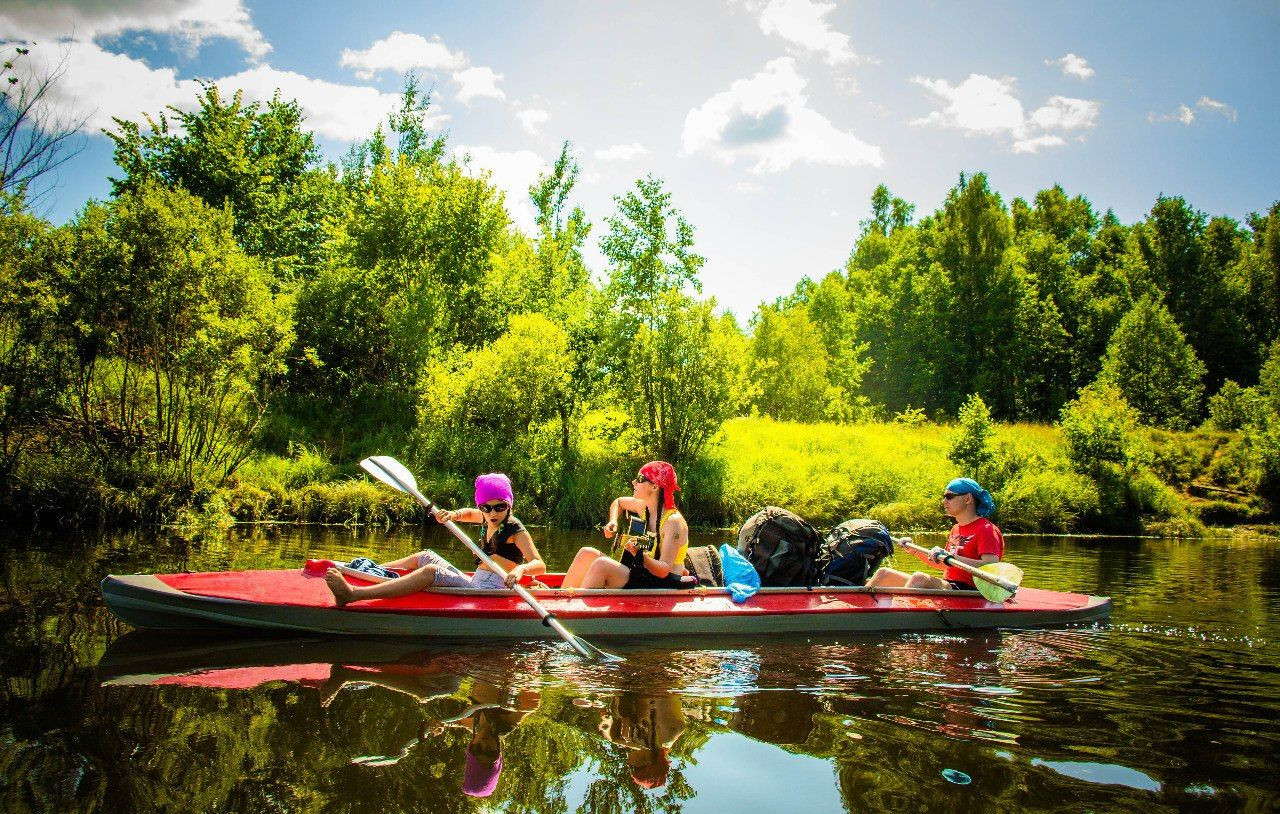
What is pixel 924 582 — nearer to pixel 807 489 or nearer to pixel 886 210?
pixel 807 489

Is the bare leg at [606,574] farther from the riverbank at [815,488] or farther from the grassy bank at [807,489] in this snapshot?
the grassy bank at [807,489]

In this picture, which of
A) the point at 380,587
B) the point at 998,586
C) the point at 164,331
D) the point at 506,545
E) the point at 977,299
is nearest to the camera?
the point at 380,587

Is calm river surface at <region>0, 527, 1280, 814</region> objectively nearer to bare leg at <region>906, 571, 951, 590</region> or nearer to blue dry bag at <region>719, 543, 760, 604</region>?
blue dry bag at <region>719, 543, 760, 604</region>

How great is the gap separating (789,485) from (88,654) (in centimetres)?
1659

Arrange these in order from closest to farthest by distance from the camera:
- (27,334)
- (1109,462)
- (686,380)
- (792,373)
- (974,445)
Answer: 1. (27,334)
2. (686,380)
3. (974,445)
4. (1109,462)
5. (792,373)

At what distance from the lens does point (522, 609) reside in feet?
21.5

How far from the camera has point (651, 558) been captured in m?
7.01

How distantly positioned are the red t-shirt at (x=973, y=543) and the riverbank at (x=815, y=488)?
1104 centimetres

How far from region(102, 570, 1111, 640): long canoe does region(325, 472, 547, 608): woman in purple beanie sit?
0.11m

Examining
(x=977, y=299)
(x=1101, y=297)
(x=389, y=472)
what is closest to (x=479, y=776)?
(x=389, y=472)

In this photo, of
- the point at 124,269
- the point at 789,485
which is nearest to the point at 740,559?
the point at 124,269

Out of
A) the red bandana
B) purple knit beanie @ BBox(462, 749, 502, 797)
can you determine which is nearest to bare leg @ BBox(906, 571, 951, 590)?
the red bandana

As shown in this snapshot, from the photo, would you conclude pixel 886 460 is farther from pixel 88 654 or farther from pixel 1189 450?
pixel 88 654

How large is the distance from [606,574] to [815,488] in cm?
1395
